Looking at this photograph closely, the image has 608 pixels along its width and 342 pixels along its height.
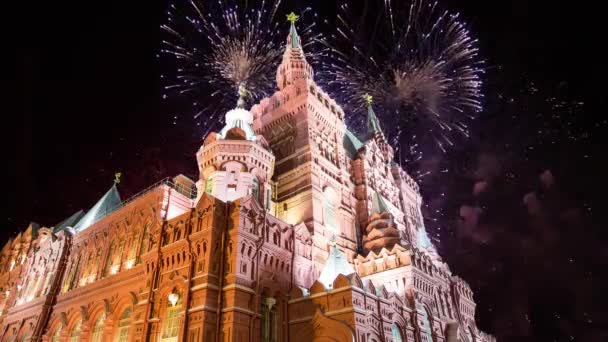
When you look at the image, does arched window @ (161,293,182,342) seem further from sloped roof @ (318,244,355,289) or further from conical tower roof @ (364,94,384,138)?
conical tower roof @ (364,94,384,138)

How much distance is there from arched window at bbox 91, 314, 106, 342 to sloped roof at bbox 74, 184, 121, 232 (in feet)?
43.8

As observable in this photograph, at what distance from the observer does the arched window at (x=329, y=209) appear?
35.9m

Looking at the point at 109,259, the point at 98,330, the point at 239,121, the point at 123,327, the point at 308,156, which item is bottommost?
the point at 123,327

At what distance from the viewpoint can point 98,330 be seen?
3197 cm

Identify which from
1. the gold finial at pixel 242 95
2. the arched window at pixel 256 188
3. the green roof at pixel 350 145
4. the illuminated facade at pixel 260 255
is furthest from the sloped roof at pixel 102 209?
the green roof at pixel 350 145

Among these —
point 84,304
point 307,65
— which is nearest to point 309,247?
point 84,304

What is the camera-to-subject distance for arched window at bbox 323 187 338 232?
118ft

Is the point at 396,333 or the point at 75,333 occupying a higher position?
the point at 75,333

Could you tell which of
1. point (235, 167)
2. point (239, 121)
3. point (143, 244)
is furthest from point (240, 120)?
point (143, 244)

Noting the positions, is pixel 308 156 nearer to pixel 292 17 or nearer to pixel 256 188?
pixel 256 188

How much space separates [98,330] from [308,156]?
69.3 feet

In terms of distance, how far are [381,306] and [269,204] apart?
12.9 m

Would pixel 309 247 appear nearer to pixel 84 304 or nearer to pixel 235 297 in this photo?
pixel 235 297

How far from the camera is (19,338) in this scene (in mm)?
37719
